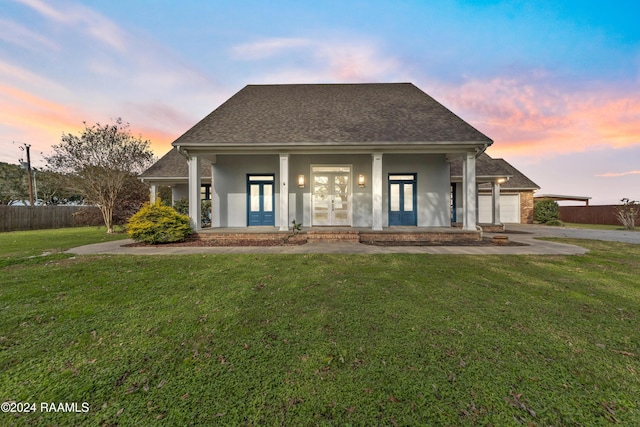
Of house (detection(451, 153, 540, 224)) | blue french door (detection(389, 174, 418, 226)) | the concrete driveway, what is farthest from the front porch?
house (detection(451, 153, 540, 224))

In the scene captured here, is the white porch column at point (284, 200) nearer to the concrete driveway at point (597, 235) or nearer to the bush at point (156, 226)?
the bush at point (156, 226)

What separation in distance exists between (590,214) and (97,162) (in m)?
34.3

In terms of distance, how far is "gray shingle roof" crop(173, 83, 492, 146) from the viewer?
8.69 metres

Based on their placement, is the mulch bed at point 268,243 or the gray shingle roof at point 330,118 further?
the gray shingle roof at point 330,118

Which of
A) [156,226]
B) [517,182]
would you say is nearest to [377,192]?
[156,226]

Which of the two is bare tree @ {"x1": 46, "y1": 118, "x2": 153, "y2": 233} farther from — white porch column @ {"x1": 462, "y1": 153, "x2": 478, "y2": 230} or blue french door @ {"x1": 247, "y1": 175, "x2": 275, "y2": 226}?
white porch column @ {"x1": 462, "y1": 153, "x2": 478, "y2": 230}

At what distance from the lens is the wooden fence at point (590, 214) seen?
691 inches

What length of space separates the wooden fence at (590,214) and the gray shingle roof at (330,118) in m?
18.1

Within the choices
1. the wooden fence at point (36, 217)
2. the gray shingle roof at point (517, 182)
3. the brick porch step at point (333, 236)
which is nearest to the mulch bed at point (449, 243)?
the brick porch step at point (333, 236)

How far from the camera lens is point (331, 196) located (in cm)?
1052

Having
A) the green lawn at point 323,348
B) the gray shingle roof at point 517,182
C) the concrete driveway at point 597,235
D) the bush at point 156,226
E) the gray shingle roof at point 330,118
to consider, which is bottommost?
the green lawn at point 323,348

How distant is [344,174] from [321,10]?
280 inches

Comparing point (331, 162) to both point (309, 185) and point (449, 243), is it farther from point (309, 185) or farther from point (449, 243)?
point (449, 243)

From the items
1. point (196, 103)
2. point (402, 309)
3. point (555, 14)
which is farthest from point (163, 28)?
point (555, 14)
